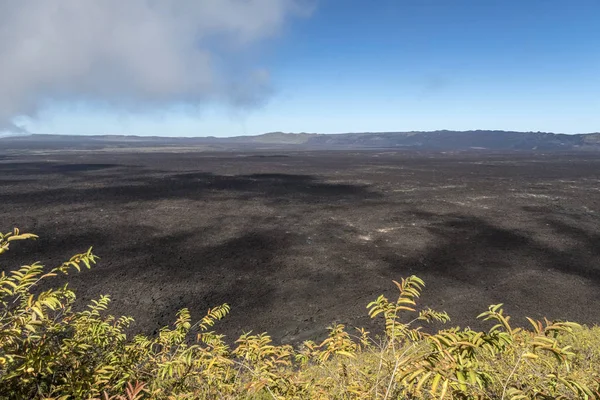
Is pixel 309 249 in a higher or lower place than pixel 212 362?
lower

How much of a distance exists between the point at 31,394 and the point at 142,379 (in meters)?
0.76

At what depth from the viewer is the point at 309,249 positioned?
13.7 m

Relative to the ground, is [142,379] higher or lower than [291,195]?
higher

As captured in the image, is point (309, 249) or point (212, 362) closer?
point (212, 362)

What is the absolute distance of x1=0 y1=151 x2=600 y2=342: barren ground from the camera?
918 centimetres

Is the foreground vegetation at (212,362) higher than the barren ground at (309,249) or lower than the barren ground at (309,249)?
higher

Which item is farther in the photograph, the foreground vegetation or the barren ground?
the barren ground

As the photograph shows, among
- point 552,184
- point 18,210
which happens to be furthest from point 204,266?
point 552,184

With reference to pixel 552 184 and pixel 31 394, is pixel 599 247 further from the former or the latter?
pixel 552 184

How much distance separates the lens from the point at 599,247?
549 inches

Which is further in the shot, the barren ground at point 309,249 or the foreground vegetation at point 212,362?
the barren ground at point 309,249

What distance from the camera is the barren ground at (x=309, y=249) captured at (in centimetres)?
918

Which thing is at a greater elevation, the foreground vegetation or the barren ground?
the foreground vegetation

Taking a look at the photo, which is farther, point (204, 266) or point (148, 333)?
point (204, 266)
